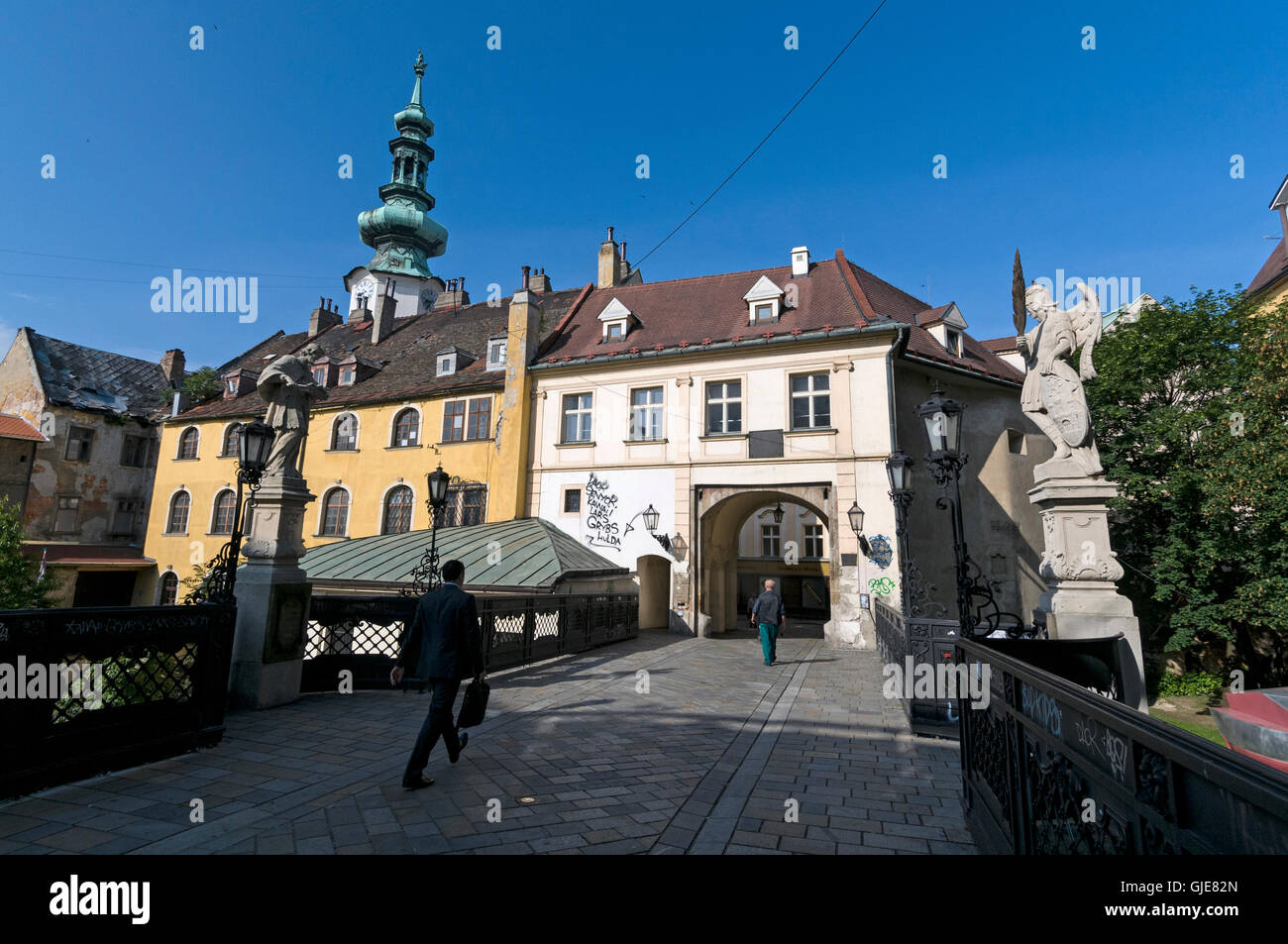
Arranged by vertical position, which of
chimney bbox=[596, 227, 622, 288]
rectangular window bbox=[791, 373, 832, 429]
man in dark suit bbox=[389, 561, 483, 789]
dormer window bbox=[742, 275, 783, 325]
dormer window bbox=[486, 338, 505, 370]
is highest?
chimney bbox=[596, 227, 622, 288]

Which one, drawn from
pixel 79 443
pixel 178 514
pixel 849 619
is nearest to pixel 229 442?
pixel 178 514

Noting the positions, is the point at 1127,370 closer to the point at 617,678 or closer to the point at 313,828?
the point at 617,678

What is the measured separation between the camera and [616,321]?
73.6 feet

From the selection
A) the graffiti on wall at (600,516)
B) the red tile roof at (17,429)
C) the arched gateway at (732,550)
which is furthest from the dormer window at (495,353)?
the red tile roof at (17,429)

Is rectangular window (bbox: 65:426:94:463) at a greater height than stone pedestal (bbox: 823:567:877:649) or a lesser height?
greater

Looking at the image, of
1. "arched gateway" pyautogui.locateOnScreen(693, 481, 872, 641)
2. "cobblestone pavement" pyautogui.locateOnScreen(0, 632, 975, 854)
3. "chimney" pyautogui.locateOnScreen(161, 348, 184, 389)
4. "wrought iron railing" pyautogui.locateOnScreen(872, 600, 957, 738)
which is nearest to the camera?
"cobblestone pavement" pyautogui.locateOnScreen(0, 632, 975, 854)

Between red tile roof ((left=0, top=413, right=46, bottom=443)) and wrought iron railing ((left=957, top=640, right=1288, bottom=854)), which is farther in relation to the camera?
red tile roof ((left=0, top=413, right=46, bottom=443))

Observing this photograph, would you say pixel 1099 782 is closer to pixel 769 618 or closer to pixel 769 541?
pixel 769 618

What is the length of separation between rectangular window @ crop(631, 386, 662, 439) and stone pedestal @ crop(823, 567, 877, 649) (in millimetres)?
7226

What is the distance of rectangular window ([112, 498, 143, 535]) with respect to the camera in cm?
3080

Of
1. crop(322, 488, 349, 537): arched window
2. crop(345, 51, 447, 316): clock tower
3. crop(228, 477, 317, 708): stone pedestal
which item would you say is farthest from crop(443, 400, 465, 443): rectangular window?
crop(345, 51, 447, 316): clock tower

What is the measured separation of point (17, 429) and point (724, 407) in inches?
1239

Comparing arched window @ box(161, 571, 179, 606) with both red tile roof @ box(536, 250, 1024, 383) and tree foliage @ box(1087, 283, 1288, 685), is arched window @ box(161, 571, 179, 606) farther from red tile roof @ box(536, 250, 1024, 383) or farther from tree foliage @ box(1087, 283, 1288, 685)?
tree foliage @ box(1087, 283, 1288, 685)
